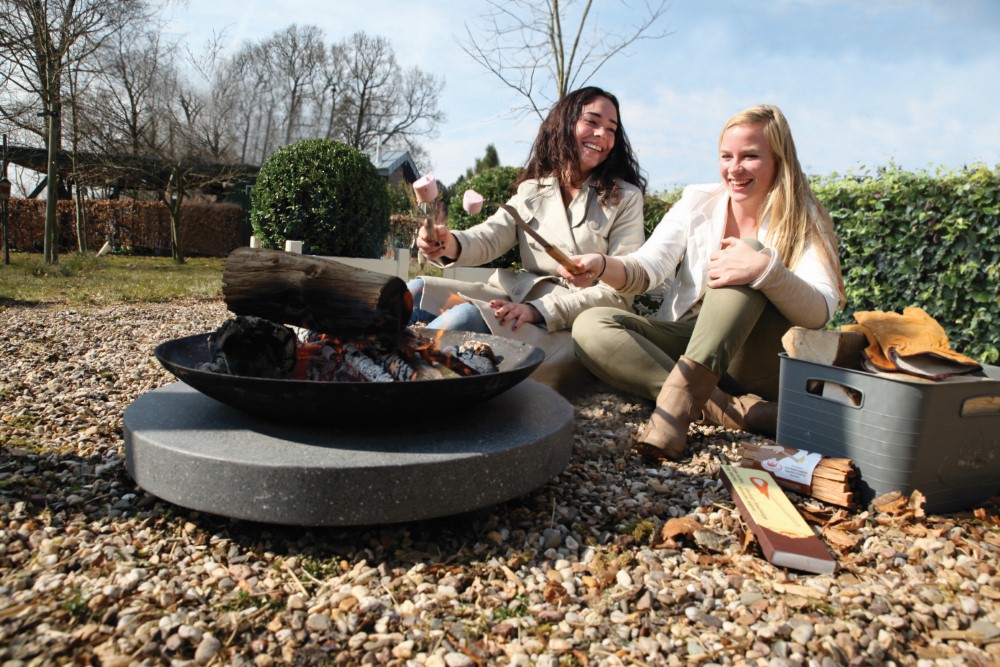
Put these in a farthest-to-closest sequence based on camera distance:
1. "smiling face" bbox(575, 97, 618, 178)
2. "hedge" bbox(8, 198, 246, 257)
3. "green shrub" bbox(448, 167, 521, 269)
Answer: "hedge" bbox(8, 198, 246, 257) < "green shrub" bbox(448, 167, 521, 269) < "smiling face" bbox(575, 97, 618, 178)

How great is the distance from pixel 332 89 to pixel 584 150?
99.1ft

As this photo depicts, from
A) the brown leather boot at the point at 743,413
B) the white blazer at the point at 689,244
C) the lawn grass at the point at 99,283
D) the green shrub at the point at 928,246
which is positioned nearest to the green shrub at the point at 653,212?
the green shrub at the point at 928,246

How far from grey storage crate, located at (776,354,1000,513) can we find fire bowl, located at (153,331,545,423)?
101cm

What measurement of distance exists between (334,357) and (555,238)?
146 centimetres

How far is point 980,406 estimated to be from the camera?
1.87 metres

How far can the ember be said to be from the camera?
6.07 feet

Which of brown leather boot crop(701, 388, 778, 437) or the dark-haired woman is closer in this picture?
brown leather boot crop(701, 388, 778, 437)

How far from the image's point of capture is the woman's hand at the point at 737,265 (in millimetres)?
2080

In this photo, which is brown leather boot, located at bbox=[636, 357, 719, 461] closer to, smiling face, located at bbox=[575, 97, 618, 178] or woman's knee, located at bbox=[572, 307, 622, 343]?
woman's knee, located at bbox=[572, 307, 622, 343]

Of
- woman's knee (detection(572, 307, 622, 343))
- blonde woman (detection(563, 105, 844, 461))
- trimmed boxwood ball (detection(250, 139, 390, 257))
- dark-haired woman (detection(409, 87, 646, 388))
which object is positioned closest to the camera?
blonde woman (detection(563, 105, 844, 461))

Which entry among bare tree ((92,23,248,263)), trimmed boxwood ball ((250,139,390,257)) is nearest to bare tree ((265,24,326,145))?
bare tree ((92,23,248,263))

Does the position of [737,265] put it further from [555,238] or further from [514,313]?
[555,238]

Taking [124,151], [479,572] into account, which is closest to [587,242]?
[479,572]

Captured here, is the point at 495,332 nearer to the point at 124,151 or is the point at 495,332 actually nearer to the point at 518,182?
the point at 518,182
